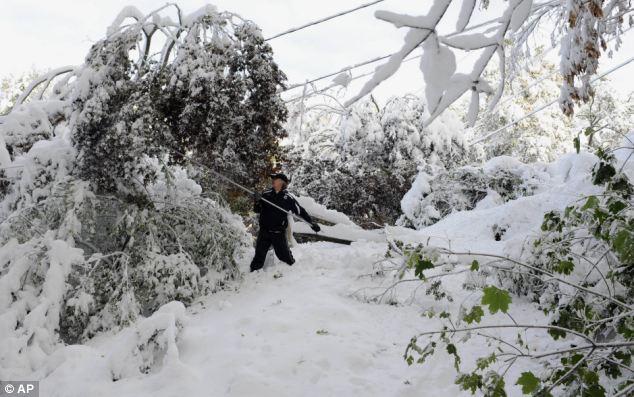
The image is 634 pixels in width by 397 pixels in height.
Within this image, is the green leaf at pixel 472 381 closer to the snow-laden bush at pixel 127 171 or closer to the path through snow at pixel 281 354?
the path through snow at pixel 281 354

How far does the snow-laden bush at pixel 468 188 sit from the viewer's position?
9.60 meters

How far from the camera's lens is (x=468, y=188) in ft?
32.8

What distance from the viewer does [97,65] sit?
218 inches

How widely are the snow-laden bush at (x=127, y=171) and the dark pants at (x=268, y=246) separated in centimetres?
28

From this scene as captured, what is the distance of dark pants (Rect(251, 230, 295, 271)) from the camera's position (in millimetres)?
6430

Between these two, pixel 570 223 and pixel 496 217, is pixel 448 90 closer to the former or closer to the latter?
pixel 570 223

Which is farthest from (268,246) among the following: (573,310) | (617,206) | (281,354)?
(617,206)

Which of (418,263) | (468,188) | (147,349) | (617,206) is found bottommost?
(147,349)

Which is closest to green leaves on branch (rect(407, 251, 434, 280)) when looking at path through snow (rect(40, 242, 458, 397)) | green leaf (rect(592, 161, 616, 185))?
green leaf (rect(592, 161, 616, 185))

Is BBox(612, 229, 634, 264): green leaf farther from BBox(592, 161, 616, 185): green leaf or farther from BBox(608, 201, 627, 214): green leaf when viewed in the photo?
BBox(592, 161, 616, 185): green leaf

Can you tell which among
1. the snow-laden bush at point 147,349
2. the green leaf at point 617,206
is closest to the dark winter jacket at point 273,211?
the snow-laden bush at point 147,349

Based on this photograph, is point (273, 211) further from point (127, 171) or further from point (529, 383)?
point (529, 383)

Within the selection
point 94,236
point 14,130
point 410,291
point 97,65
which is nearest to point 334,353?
point 410,291

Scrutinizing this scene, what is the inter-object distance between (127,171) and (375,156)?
9.39 meters
